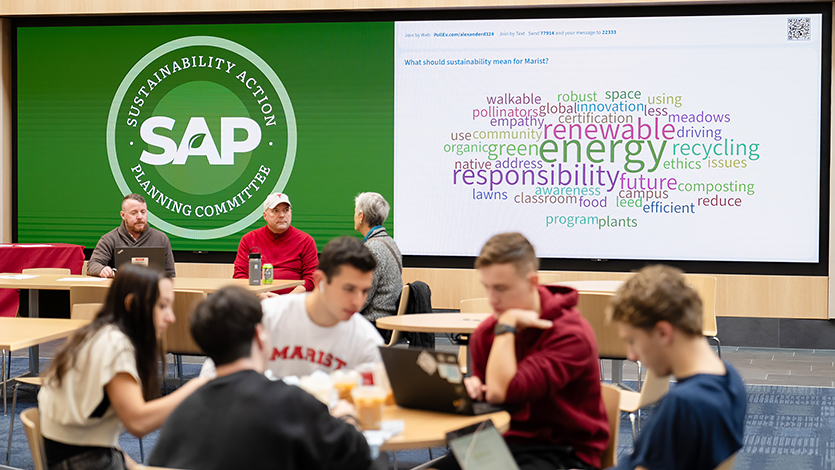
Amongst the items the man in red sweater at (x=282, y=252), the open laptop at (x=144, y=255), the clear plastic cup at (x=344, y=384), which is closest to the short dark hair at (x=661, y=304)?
the clear plastic cup at (x=344, y=384)

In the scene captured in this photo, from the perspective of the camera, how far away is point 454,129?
7590 millimetres

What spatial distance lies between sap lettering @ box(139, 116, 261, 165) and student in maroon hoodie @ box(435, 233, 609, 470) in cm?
611

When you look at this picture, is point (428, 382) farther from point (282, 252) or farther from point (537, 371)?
point (282, 252)

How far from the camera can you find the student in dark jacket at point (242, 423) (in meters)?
1.60

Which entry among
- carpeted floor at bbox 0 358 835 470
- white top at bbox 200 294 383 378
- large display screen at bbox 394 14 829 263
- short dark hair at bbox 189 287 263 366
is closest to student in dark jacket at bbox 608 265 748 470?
short dark hair at bbox 189 287 263 366

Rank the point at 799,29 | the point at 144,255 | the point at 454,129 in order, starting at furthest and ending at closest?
the point at 454,129, the point at 799,29, the point at 144,255

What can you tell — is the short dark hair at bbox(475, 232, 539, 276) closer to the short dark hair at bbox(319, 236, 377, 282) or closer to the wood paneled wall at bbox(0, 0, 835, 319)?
the short dark hair at bbox(319, 236, 377, 282)

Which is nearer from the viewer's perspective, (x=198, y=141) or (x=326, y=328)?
(x=326, y=328)

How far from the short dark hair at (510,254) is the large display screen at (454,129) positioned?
5304 millimetres

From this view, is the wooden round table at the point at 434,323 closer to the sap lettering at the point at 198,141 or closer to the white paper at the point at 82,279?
the white paper at the point at 82,279

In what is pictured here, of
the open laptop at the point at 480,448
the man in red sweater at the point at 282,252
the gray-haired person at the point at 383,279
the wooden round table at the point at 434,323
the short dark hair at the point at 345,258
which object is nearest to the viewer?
the open laptop at the point at 480,448

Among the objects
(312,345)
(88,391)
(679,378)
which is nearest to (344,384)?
(312,345)

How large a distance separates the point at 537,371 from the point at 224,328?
856 mm

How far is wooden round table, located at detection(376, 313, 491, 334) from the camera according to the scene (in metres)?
3.88
